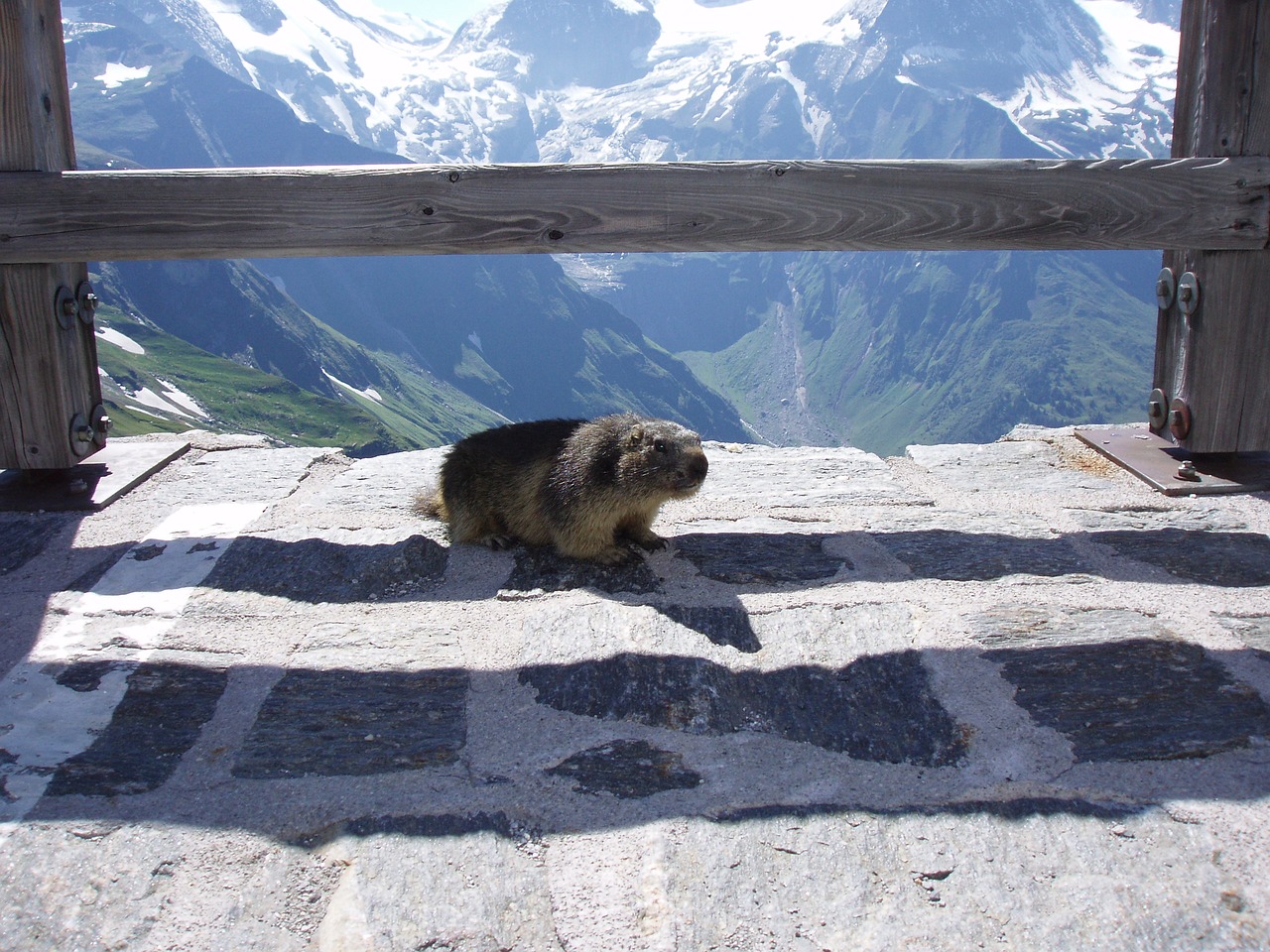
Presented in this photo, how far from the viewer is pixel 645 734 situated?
2902 millimetres

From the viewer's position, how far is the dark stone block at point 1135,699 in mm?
2773

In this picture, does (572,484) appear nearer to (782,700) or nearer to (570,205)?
(570,205)

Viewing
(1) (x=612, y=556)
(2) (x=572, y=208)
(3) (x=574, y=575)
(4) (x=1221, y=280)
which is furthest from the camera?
(4) (x=1221, y=280)

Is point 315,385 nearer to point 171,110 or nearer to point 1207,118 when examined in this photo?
point 171,110

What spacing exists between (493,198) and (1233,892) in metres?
3.45

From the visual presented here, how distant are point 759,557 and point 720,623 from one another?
2.37 feet

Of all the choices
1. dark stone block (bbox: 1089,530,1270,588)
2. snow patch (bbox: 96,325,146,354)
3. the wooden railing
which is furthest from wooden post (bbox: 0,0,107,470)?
snow patch (bbox: 96,325,146,354)

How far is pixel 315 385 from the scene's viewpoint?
13850 cm

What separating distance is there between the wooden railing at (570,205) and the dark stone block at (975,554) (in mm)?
1296

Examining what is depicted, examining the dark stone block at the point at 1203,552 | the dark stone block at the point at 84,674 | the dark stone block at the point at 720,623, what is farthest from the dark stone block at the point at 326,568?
the dark stone block at the point at 1203,552

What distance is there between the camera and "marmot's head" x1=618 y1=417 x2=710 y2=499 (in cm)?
429

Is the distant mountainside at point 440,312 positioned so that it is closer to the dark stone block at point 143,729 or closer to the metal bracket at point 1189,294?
the metal bracket at point 1189,294

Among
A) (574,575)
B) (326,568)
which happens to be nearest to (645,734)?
(574,575)

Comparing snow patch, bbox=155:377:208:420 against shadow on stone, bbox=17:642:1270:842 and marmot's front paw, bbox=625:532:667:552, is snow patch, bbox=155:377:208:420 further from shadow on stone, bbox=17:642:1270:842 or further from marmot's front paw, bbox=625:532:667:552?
shadow on stone, bbox=17:642:1270:842
